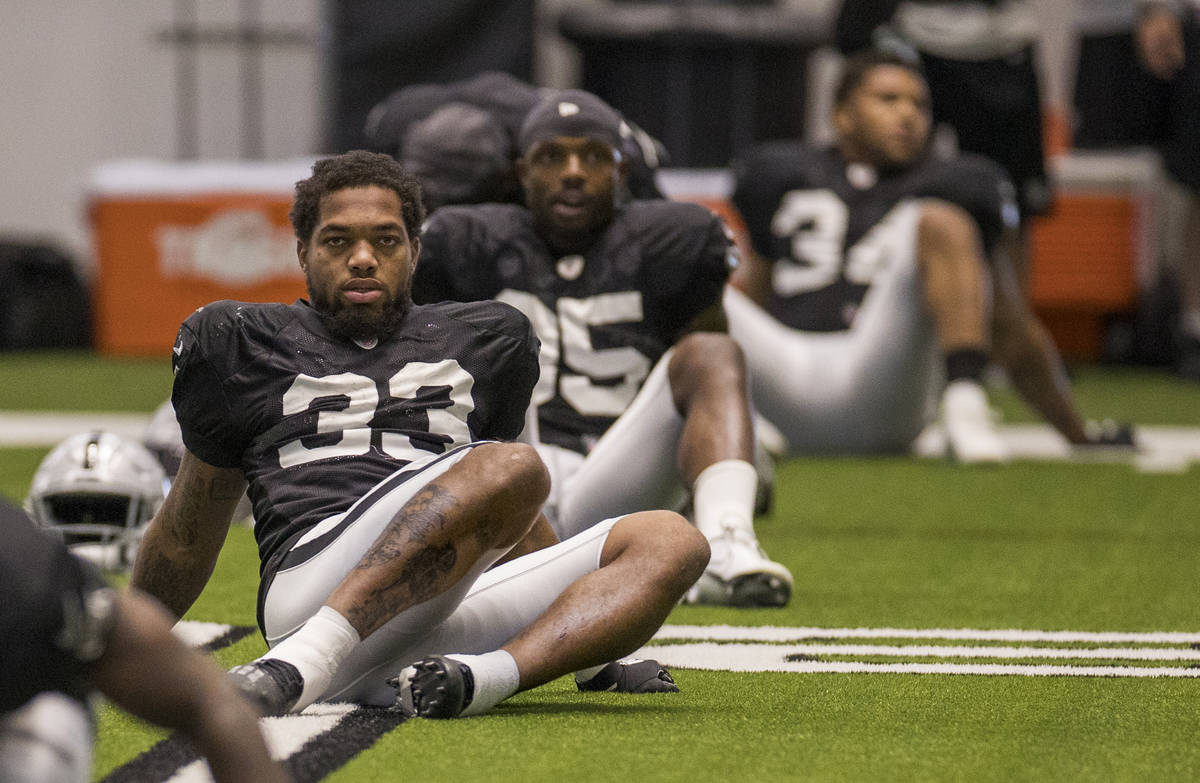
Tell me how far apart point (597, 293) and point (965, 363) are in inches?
72.3

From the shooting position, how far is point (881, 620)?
308cm

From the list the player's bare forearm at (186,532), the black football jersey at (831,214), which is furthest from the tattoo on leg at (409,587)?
the black football jersey at (831,214)

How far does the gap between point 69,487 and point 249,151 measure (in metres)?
8.25

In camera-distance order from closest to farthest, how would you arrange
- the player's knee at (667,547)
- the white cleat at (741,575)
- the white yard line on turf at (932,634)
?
the player's knee at (667,547) < the white yard line on turf at (932,634) < the white cleat at (741,575)

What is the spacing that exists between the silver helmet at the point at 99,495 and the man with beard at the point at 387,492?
102cm

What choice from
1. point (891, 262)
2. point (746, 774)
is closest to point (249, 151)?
point (891, 262)

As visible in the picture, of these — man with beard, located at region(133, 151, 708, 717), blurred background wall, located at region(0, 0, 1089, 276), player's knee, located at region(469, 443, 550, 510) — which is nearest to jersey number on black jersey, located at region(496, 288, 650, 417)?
man with beard, located at region(133, 151, 708, 717)

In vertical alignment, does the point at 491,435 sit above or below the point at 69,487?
above

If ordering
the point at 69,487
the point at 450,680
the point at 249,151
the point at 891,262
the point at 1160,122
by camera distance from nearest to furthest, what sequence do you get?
the point at 450,680, the point at 69,487, the point at 891,262, the point at 1160,122, the point at 249,151

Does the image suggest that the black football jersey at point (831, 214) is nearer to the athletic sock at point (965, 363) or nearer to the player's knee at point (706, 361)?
the athletic sock at point (965, 363)

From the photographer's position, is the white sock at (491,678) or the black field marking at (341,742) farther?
the white sock at (491,678)

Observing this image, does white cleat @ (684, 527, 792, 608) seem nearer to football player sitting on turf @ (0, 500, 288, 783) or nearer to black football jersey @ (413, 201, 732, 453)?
black football jersey @ (413, 201, 732, 453)

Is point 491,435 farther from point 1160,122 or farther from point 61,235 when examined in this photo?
point 61,235

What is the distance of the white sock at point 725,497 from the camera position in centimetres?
310
